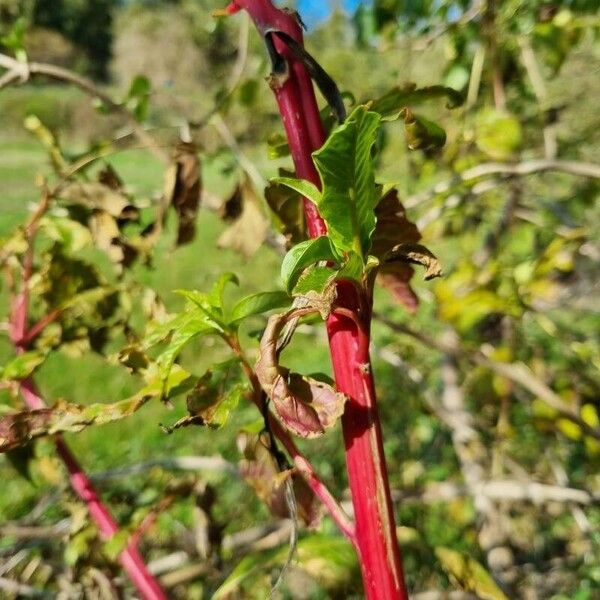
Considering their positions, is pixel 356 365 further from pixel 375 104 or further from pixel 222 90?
pixel 222 90

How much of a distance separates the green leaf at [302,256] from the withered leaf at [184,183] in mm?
370

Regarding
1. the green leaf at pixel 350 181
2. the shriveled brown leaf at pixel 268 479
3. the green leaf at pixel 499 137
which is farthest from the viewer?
the green leaf at pixel 499 137

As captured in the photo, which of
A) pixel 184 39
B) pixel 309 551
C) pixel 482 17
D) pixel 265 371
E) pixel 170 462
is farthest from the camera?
pixel 184 39

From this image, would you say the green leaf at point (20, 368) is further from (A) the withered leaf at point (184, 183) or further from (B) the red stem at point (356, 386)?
(B) the red stem at point (356, 386)

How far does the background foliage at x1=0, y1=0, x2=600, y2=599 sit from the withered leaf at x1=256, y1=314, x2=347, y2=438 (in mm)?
163

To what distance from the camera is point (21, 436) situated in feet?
1.63

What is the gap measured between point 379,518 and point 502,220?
3.73ft

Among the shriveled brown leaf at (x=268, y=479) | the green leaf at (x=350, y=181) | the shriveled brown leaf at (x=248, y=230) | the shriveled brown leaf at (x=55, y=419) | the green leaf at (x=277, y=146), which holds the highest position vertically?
the shriveled brown leaf at (x=248, y=230)

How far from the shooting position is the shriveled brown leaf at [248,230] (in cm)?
76

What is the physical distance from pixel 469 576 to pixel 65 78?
2.52 ft

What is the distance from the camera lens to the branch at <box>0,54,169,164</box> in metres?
0.82

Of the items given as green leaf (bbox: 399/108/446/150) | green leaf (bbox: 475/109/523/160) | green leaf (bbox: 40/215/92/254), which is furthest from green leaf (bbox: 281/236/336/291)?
green leaf (bbox: 475/109/523/160)

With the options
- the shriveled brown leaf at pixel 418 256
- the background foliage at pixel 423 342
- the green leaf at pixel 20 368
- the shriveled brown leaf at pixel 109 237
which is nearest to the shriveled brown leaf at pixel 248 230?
the background foliage at pixel 423 342

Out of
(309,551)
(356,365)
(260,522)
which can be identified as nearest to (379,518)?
(356,365)
